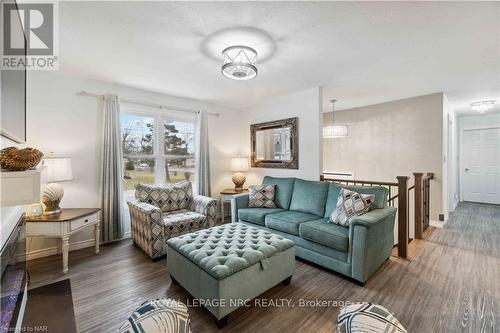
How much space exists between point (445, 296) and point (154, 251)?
307 centimetres

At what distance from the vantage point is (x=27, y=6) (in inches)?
66.6

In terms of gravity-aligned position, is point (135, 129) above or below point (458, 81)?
below

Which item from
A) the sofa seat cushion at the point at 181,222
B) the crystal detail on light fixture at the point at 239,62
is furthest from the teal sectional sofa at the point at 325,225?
the crystal detail on light fixture at the point at 239,62

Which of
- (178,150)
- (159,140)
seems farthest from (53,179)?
(178,150)

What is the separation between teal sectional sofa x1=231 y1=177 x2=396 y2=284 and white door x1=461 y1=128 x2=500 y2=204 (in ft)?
18.1

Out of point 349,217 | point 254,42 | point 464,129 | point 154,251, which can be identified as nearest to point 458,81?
point 349,217

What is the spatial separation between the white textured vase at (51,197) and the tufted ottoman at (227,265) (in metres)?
1.64

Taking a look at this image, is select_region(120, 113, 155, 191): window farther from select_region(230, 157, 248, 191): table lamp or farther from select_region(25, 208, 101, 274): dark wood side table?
select_region(230, 157, 248, 191): table lamp

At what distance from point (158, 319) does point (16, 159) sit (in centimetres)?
120

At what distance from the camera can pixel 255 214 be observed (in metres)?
3.29

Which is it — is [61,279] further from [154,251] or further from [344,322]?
[344,322]

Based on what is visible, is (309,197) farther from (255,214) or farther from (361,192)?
(255,214)

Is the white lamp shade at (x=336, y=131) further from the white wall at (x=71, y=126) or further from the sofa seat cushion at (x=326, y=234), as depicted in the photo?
the white wall at (x=71, y=126)

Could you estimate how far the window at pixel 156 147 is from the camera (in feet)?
12.1
